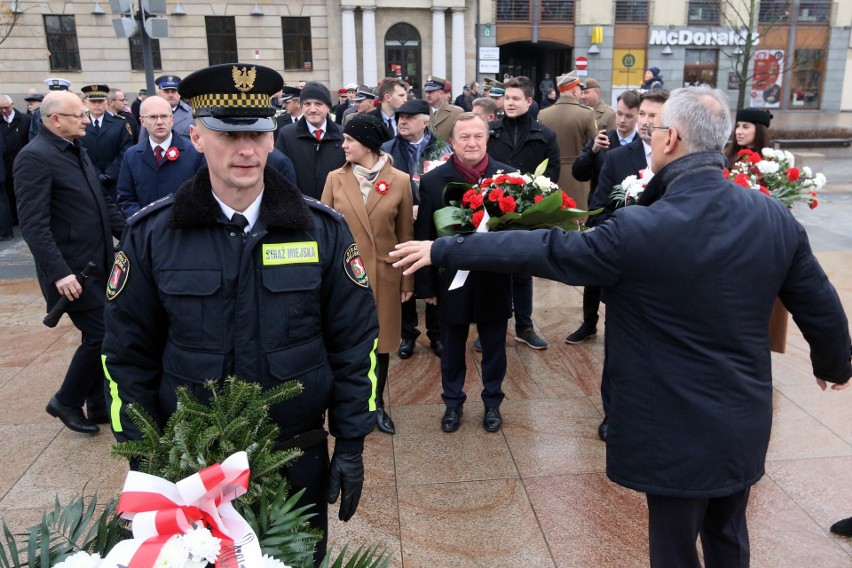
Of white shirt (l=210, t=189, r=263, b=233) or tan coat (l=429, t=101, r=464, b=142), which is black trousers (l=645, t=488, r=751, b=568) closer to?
white shirt (l=210, t=189, r=263, b=233)

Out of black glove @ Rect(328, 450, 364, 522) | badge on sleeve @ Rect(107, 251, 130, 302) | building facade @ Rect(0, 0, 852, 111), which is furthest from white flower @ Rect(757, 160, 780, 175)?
building facade @ Rect(0, 0, 852, 111)

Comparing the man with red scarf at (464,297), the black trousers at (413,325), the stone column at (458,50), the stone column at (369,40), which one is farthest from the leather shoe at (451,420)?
the stone column at (458,50)

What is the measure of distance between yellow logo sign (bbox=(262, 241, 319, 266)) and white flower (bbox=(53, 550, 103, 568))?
39.0 inches

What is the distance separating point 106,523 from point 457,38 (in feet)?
105

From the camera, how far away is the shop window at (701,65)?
35031mm

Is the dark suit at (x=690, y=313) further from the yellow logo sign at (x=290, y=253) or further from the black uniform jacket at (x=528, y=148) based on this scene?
the black uniform jacket at (x=528, y=148)

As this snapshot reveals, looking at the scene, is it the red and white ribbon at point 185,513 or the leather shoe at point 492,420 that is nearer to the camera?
the red and white ribbon at point 185,513

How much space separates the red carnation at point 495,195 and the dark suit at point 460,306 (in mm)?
841

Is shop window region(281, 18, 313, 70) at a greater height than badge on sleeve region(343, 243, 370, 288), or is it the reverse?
shop window region(281, 18, 313, 70)

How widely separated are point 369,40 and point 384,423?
95.1 ft

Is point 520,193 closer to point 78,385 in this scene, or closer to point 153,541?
point 153,541

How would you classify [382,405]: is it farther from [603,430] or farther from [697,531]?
[697,531]

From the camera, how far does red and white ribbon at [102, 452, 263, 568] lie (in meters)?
1.79

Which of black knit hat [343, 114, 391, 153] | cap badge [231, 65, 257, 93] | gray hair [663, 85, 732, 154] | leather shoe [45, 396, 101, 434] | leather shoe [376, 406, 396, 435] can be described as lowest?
leather shoe [376, 406, 396, 435]
